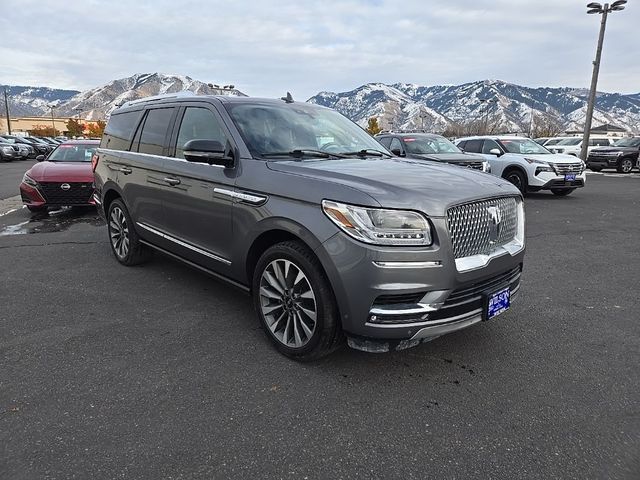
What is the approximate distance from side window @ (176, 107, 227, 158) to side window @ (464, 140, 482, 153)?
458 inches

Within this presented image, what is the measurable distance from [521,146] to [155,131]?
38.7 ft

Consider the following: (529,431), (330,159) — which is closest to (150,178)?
(330,159)

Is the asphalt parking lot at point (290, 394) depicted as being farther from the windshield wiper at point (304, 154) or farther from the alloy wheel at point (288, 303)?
the windshield wiper at point (304, 154)

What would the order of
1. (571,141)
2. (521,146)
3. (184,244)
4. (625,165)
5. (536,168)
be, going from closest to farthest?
1. (184,244)
2. (536,168)
3. (521,146)
4. (625,165)
5. (571,141)

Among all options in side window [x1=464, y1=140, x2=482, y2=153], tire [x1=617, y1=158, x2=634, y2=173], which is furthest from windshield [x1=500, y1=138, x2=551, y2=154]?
tire [x1=617, y1=158, x2=634, y2=173]

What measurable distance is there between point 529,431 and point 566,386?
0.65 metres

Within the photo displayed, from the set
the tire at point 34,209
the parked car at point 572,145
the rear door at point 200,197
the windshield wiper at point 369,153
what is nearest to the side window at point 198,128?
the rear door at point 200,197

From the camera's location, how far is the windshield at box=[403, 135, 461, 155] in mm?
11491

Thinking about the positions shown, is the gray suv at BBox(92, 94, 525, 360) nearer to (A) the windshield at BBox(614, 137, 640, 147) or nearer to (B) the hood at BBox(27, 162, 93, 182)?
(B) the hood at BBox(27, 162, 93, 182)

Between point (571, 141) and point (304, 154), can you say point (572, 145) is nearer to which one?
point (571, 141)

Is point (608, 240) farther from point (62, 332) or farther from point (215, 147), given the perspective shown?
point (62, 332)

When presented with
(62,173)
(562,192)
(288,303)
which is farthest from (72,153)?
(562,192)

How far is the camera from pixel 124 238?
18.3 feet

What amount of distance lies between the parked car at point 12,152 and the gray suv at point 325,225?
32510mm
